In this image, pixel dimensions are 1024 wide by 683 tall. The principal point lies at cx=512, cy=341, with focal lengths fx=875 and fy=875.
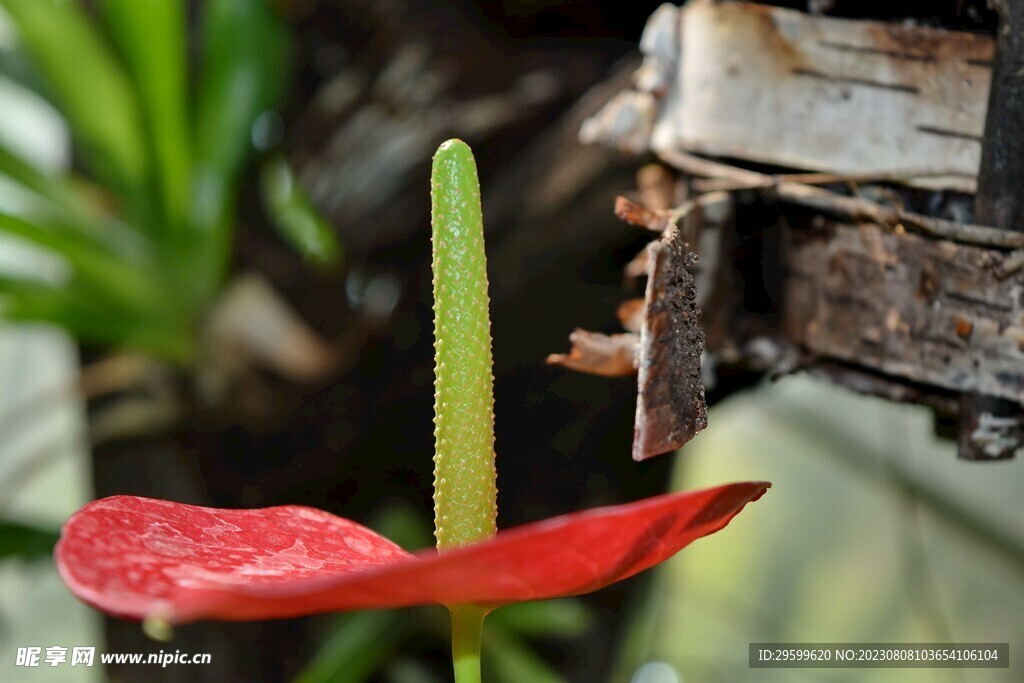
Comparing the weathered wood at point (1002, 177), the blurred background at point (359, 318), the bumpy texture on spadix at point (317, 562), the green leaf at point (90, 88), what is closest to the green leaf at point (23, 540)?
the blurred background at point (359, 318)

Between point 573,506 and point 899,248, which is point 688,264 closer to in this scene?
point 899,248

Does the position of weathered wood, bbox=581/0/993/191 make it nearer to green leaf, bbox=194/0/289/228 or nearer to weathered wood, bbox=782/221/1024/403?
weathered wood, bbox=782/221/1024/403

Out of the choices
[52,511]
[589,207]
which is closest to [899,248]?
[589,207]

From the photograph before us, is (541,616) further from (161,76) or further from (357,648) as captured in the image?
(161,76)

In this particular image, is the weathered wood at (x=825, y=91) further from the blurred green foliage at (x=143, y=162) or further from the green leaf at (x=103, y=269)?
the green leaf at (x=103, y=269)

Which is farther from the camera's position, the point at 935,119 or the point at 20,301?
the point at 20,301

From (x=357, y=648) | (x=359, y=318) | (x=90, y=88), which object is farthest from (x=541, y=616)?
(x=90, y=88)
